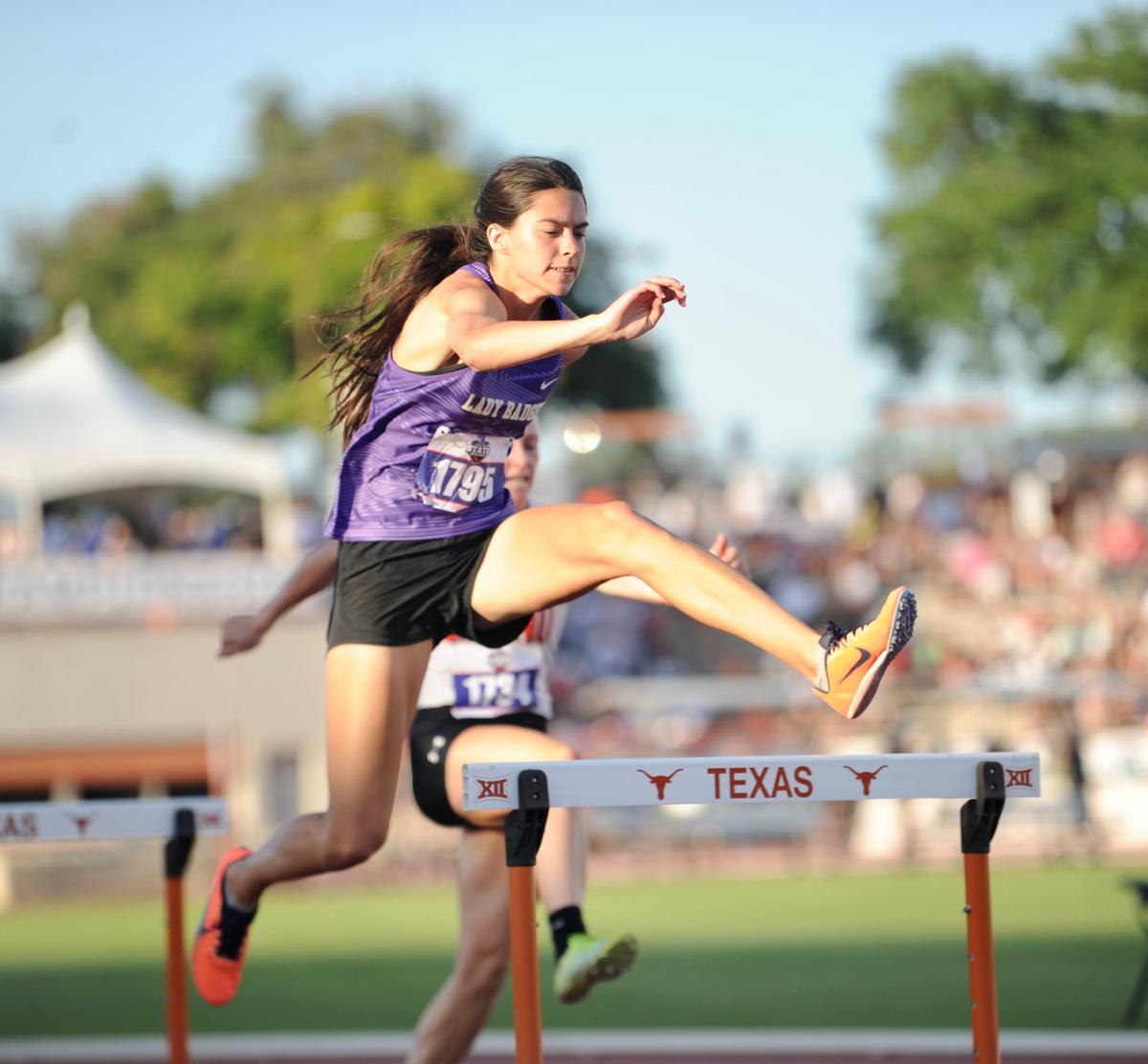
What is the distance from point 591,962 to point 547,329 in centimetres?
179

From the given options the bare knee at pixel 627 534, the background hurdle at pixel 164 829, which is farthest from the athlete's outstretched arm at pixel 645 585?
the background hurdle at pixel 164 829

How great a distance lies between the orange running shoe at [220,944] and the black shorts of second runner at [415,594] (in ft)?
3.23

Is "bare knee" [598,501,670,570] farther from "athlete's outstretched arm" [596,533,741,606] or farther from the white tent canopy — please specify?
the white tent canopy

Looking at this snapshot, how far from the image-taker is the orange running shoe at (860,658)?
4148 millimetres

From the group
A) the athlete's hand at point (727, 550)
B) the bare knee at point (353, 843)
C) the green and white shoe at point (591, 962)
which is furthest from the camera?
the athlete's hand at point (727, 550)

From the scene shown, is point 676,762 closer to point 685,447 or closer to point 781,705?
point 781,705

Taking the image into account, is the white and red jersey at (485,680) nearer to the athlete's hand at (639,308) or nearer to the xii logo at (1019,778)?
the athlete's hand at (639,308)

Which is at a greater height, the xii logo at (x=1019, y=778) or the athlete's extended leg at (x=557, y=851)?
the xii logo at (x=1019, y=778)

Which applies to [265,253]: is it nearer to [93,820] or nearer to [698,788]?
[93,820]

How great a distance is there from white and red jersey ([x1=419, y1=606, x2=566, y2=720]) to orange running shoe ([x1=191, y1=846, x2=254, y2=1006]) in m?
0.81

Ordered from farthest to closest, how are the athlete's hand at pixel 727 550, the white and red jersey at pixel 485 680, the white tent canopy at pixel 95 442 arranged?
the white tent canopy at pixel 95 442 < the white and red jersey at pixel 485 680 < the athlete's hand at pixel 727 550

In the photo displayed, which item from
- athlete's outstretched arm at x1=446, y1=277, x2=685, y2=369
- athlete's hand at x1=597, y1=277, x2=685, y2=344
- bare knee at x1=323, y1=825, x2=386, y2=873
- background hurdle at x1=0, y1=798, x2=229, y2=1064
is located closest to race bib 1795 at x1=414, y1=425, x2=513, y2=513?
athlete's outstretched arm at x1=446, y1=277, x2=685, y2=369

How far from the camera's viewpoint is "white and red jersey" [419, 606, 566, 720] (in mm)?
5664

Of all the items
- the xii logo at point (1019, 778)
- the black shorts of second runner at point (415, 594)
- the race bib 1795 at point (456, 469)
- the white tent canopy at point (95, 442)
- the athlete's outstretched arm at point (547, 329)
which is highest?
the white tent canopy at point (95, 442)
